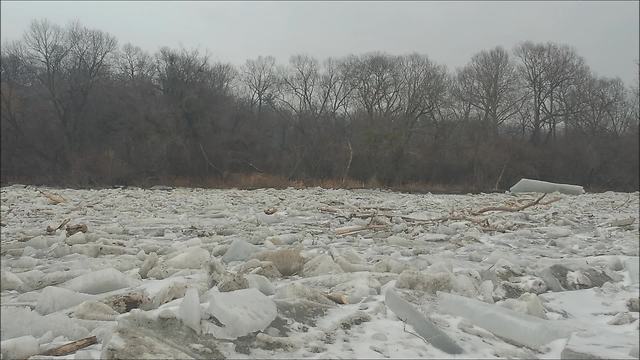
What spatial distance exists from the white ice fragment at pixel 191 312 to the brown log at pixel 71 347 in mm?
282

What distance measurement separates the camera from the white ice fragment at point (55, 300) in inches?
70.6

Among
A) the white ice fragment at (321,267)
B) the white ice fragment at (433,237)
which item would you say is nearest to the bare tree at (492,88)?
the white ice fragment at (433,237)

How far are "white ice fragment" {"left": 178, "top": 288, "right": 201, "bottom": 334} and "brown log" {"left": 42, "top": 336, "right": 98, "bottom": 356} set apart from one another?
11.1 inches

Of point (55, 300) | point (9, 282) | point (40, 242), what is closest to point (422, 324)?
point (55, 300)

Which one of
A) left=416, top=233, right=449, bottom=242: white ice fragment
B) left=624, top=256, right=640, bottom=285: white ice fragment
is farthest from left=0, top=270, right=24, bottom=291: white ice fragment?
left=624, top=256, right=640, bottom=285: white ice fragment

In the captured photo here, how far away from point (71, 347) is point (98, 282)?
0.75m

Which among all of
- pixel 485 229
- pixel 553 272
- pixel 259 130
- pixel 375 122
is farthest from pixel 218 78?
pixel 553 272

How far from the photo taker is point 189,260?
273 cm

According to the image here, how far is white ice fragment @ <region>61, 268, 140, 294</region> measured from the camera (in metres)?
2.08

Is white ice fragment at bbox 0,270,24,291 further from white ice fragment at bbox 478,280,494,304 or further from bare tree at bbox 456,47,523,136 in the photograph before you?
bare tree at bbox 456,47,523,136

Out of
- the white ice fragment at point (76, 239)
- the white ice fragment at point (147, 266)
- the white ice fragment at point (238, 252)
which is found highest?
the white ice fragment at point (238, 252)

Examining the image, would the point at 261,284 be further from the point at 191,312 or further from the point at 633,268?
the point at 633,268

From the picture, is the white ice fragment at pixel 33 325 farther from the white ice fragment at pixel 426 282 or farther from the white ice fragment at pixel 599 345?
the white ice fragment at pixel 599 345

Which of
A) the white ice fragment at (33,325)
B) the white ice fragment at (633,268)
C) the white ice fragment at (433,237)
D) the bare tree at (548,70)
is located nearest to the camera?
the white ice fragment at (33,325)
